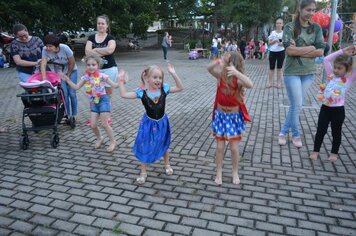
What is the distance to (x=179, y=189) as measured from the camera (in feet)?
12.3

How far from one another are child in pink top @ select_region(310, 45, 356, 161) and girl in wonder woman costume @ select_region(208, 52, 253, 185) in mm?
1368

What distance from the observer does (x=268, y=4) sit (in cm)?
2412

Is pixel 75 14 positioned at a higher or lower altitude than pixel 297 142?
higher

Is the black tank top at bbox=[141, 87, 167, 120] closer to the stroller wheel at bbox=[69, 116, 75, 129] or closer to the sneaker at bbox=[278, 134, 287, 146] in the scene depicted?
the sneaker at bbox=[278, 134, 287, 146]

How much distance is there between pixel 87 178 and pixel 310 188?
2.77m

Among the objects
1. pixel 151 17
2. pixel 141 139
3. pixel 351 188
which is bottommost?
pixel 351 188

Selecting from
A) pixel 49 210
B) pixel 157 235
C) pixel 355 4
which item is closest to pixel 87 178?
pixel 49 210

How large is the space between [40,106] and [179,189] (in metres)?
2.97

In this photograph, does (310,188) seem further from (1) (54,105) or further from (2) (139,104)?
(2) (139,104)

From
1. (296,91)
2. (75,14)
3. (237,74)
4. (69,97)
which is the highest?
(75,14)

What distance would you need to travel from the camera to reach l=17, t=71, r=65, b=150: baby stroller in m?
5.09

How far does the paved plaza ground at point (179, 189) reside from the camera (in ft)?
10.1

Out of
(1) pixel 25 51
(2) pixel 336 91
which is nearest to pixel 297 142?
(2) pixel 336 91

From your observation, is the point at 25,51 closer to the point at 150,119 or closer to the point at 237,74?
the point at 150,119
